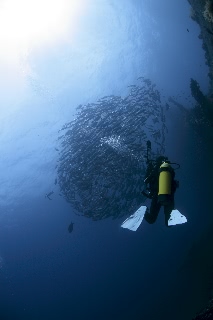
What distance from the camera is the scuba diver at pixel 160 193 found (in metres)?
5.22

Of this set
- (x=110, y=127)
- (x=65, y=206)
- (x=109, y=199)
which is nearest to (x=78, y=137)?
(x=110, y=127)

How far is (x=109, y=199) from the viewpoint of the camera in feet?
72.2

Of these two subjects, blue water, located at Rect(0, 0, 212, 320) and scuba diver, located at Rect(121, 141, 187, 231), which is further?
blue water, located at Rect(0, 0, 212, 320)

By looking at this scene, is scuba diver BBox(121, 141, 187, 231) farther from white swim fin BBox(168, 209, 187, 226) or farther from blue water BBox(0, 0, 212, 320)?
blue water BBox(0, 0, 212, 320)

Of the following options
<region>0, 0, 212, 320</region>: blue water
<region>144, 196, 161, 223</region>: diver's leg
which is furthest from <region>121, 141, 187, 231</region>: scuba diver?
<region>0, 0, 212, 320</region>: blue water

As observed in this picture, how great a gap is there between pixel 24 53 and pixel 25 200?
21019 millimetres

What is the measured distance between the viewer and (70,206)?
117 feet

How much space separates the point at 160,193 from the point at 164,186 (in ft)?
0.48

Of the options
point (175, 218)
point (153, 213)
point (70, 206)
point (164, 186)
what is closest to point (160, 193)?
point (164, 186)

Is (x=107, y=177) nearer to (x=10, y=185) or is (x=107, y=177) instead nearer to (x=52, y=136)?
(x=52, y=136)

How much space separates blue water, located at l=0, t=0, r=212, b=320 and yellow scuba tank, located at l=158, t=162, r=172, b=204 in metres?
17.2

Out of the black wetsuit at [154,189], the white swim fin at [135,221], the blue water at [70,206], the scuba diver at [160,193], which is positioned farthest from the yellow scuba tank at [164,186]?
the blue water at [70,206]

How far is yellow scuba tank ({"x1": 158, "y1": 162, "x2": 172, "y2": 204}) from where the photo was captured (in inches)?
203

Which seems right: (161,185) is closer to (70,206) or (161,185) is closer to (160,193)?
(160,193)
